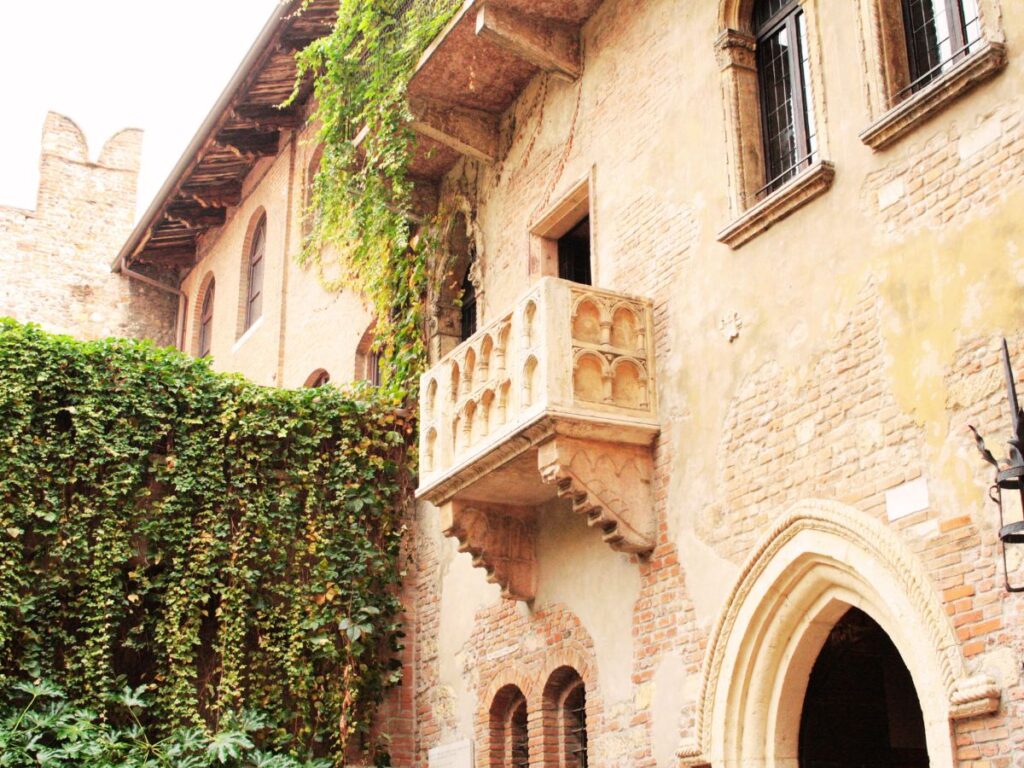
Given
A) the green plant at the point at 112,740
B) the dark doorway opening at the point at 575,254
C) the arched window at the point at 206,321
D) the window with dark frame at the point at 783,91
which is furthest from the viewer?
the arched window at the point at 206,321

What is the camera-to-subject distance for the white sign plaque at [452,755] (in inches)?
422

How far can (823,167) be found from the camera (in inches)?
306

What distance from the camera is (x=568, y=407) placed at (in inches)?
342

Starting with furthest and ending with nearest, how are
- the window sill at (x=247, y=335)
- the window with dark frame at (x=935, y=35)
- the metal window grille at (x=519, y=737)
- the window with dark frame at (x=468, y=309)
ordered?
the window sill at (x=247, y=335) → the window with dark frame at (x=468, y=309) → the metal window grille at (x=519, y=737) → the window with dark frame at (x=935, y=35)

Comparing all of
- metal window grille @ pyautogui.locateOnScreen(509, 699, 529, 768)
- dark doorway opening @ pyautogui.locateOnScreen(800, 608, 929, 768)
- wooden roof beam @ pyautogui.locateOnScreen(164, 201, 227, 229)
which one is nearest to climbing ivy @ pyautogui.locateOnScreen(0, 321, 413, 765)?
metal window grille @ pyautogui.locateOnScreen(509, 699, 529, 768)

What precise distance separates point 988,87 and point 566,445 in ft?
11.0

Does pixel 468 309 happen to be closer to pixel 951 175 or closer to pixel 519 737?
pixel 519 737

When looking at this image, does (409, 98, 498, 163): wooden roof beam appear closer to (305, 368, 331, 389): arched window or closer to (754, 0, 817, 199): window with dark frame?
(754, 0, 817, 199): window with dark frame

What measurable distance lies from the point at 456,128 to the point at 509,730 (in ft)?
16.8

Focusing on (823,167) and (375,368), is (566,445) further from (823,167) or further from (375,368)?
(375,368)

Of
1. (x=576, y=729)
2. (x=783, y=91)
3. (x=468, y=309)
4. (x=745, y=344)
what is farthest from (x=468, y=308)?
(x=745, y=344)

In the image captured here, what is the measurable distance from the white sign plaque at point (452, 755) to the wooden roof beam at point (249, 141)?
893cm

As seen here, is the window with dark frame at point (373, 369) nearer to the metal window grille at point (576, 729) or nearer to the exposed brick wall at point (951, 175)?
the metal window grille at point (576, 729)

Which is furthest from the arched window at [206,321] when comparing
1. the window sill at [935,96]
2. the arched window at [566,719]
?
the window sill at [935,96]
